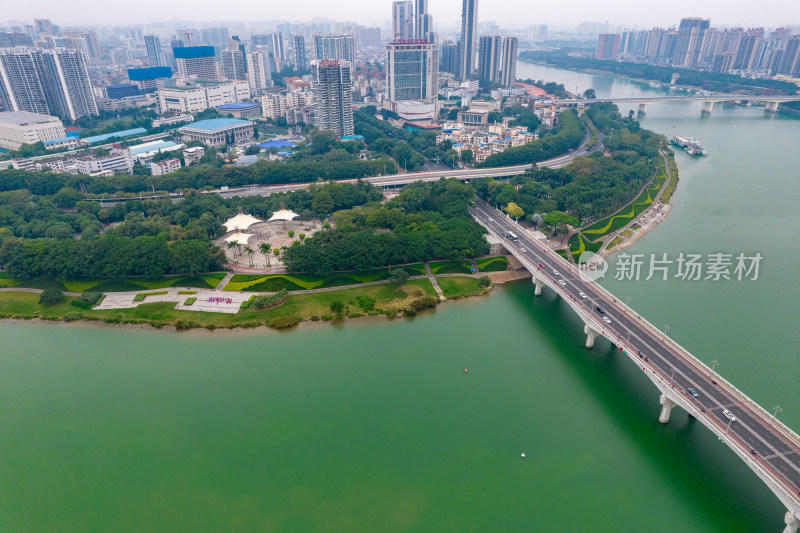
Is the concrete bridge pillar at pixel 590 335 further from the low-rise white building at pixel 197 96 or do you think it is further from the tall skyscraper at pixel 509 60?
the tall skyscraper at pixel 509 60

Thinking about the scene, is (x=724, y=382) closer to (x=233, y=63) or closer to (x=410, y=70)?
(x=410, y=70)

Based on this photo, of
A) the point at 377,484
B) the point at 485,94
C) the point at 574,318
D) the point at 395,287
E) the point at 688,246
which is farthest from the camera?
the point at 485,94

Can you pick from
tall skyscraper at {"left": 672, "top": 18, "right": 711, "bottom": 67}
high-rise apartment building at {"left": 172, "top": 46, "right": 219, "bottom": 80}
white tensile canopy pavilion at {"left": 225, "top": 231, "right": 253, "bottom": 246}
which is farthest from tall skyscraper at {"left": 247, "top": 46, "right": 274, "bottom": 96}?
tall skyscraper at {"left": 672, "top": 18, "right": 711, "bottom": 67}

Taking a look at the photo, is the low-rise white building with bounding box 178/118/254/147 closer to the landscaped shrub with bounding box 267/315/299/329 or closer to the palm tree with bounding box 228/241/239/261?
the palm tree with bounding box 228/241/239/261

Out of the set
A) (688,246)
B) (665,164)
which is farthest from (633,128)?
(688,246)

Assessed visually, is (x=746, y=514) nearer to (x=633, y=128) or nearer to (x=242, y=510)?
(x=242, y=510)

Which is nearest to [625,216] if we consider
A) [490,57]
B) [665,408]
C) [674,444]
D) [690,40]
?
[665,408]
